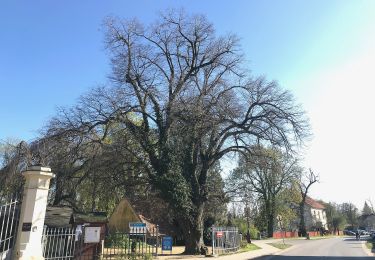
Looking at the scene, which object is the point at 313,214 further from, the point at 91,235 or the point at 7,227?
the point at 7,227

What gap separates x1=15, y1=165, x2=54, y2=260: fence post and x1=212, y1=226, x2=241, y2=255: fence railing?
1549 cm

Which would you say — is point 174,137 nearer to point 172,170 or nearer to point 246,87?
point 172,170

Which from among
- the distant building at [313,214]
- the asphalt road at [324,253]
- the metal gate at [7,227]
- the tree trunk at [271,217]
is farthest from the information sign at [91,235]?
the distant building at [313,214]

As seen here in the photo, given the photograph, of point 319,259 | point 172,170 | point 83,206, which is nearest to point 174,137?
point 172,170

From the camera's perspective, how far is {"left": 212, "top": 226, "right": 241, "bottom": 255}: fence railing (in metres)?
26.4

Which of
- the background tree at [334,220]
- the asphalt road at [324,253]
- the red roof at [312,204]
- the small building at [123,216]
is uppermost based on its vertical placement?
the red roof at [312,204]

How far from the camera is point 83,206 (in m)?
45.1

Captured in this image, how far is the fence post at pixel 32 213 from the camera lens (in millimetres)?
11594

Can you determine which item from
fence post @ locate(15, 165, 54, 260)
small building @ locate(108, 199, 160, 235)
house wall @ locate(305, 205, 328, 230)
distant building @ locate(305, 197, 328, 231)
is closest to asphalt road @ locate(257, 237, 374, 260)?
small building @ locate(108, 199, 160, 235)

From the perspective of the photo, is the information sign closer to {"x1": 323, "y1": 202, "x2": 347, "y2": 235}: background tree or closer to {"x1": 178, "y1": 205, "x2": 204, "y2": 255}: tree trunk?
{"x1": 178, "y1": 205, "x2": 204, "y2": 255}: tree trunk

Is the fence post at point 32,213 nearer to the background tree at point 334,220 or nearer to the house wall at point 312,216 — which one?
the background tree at point 334,220

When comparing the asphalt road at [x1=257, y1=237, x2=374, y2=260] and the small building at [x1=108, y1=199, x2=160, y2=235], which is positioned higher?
the small building at [x1=108, y1=199, x2=160, y2=235]

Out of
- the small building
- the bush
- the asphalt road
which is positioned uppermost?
the small building

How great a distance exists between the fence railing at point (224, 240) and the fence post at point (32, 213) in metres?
15.5
